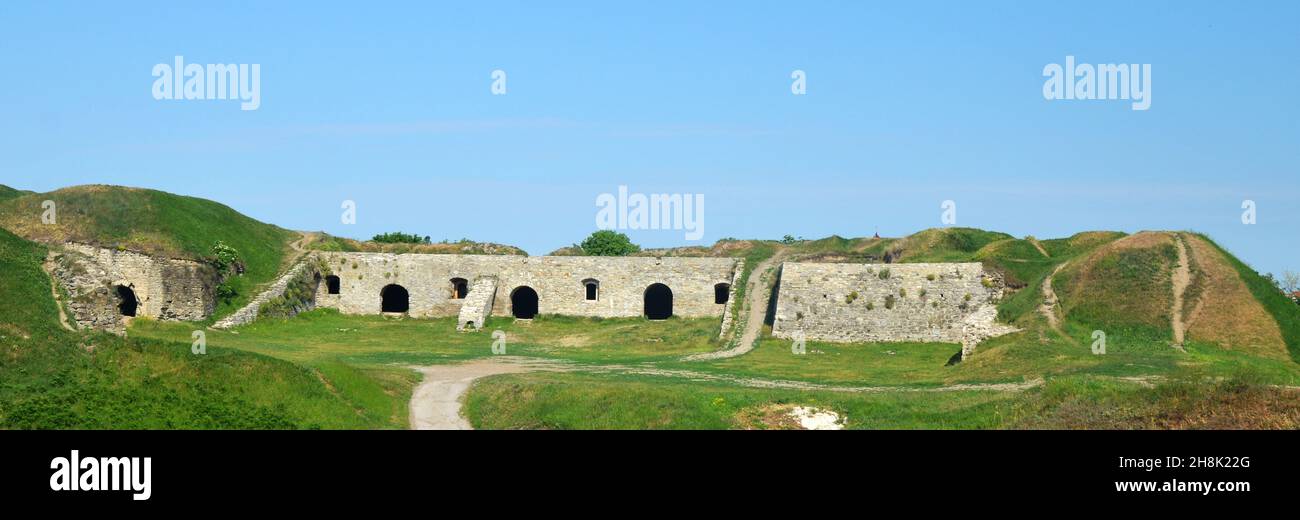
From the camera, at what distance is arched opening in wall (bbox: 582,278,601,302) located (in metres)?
59.7

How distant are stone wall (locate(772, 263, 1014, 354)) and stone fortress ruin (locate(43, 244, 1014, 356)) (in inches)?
2.0

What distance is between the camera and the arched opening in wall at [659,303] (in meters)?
65.9

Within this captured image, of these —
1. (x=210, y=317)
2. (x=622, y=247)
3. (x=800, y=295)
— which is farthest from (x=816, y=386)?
(x=622, y=247)

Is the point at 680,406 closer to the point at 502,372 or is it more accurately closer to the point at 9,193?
the point at 502,372

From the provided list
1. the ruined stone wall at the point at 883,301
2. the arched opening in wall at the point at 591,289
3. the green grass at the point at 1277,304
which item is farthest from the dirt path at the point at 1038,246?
the arched opening in wall at the point at 591,289

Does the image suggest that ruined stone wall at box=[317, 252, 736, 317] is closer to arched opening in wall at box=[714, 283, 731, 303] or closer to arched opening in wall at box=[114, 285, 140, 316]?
arched opening in wall at box=[714, 283, 731, 303]

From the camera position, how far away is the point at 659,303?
66.6 m

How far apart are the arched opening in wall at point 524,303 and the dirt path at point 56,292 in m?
25.3

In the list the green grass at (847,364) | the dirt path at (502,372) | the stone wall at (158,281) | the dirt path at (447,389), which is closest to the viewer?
the dirt path at (447,389)

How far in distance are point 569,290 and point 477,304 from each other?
17.0 ft

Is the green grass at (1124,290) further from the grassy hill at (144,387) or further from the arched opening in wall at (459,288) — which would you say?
the arched opening in wall at (459,288)

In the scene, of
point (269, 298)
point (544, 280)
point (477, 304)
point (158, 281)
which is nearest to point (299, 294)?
point (269, 298)

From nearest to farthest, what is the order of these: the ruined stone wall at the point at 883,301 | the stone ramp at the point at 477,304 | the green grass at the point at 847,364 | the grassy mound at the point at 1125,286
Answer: the green grass at the point at 847,364, the grassy mound at the point at 1125,286, the ruined stone wall at the point at 883,301, the stone ramp at the point at 477,304
